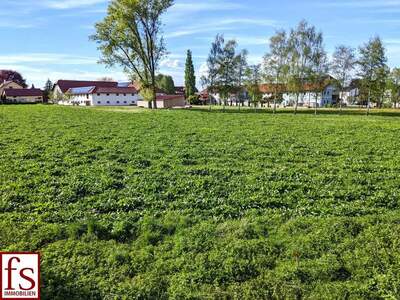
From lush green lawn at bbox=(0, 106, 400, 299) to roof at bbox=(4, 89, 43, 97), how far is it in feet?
313

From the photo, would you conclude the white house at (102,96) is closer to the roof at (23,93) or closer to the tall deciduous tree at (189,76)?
the roof at (23,93)

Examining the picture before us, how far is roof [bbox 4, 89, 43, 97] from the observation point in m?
95.7

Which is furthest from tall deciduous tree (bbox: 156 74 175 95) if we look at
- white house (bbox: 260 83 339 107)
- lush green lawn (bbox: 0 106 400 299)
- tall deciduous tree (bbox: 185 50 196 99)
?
lush green lawn (bbox: 0 106 400 299)

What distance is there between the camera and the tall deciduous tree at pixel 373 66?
53.2 m

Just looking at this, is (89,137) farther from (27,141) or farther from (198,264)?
(198,264)

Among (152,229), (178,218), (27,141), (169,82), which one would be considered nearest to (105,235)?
(152,229)

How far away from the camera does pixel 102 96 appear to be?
95.8 m

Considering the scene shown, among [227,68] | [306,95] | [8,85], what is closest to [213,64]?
[227,68]

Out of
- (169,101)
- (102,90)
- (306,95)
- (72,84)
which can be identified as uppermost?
(72,84)

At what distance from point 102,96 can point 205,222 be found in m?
94.1

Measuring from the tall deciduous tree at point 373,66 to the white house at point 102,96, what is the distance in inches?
2432

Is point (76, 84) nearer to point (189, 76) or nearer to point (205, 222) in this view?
point (189, 76)

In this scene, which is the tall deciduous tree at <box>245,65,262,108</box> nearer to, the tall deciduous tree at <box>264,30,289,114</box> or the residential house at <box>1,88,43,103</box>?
the tall deciduous tree at <box>264,30,289,114</box>

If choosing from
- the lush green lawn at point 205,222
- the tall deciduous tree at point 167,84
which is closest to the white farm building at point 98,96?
the tall deciduous tree at point 167,84
